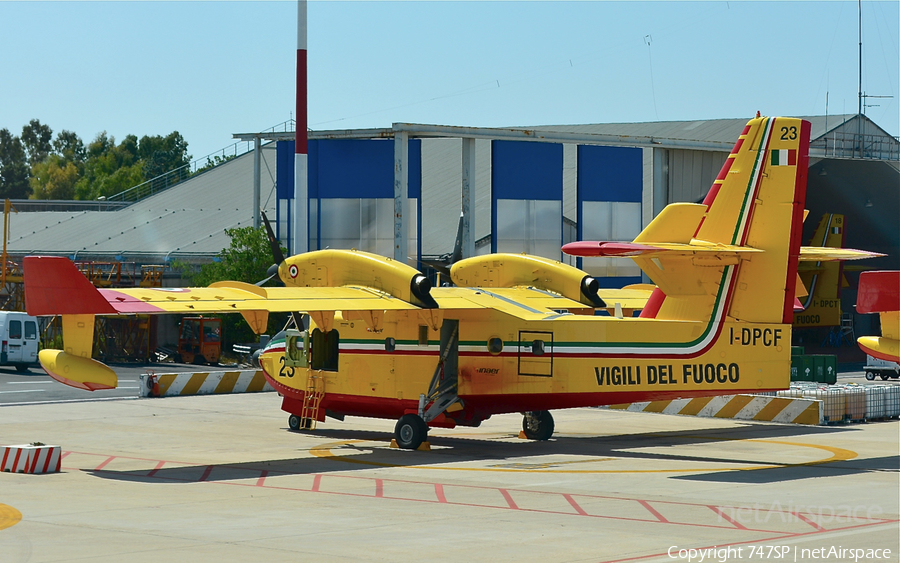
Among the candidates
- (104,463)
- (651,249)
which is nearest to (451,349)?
(651,249)

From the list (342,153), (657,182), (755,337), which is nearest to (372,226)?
(342,153)

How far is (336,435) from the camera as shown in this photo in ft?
75.7

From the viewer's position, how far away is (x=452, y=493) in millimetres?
15000

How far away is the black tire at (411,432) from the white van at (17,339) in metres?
23.0

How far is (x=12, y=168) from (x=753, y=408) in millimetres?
125033

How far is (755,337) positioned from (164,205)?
53247mm

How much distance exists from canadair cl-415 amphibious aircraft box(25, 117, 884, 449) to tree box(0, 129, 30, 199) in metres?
118

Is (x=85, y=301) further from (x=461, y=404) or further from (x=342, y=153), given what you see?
(x=342, y=153)

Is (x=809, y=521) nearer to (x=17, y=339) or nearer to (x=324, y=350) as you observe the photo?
(x=324, y=350)

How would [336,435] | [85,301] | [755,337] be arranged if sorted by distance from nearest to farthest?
1. [85,301]
2. [755,337]
3. [336,435]

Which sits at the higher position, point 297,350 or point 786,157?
point 786,157

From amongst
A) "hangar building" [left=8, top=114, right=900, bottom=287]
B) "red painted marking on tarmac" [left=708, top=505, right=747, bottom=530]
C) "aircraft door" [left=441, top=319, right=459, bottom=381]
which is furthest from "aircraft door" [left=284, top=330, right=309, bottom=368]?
"hangar building" [left=8, top=114, right=900, bottom=287]

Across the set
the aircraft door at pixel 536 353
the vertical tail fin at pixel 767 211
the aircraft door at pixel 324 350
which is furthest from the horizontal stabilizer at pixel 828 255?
the aircraft door at pixel 324 350

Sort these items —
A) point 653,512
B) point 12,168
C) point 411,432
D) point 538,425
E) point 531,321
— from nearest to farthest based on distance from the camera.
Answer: point 653,512, point 531,321, point 411,432, point 538,425, point 12,168
